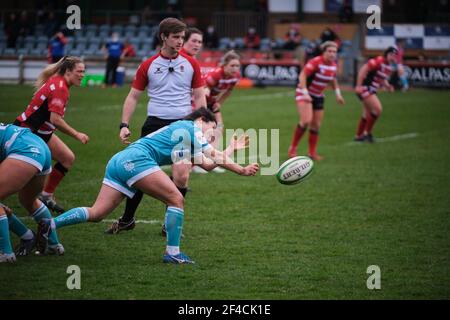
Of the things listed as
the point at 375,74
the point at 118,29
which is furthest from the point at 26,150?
the point at 118,29

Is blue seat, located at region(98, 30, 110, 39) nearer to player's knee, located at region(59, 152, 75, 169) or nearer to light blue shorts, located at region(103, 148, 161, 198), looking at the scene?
player's knee, located at region(59, 152, 75, 169)

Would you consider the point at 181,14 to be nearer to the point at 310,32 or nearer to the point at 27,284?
the point at 310,32

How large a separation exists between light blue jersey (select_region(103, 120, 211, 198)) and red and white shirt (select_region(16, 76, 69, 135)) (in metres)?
1.67

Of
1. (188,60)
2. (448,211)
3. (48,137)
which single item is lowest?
(448,211)

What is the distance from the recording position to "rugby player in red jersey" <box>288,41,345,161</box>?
50.3 ft

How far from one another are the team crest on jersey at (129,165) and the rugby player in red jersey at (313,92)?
8185 millimetres

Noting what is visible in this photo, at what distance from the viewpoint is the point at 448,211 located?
35.3 ft

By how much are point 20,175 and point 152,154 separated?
49.0 inches

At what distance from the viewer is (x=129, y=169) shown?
24.5ft

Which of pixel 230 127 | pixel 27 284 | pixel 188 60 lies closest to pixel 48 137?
pixel 188 60

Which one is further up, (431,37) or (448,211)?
(431,37)

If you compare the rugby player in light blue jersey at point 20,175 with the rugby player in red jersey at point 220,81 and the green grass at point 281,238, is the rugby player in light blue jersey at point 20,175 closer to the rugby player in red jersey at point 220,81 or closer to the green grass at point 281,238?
the green grass at point 281,238

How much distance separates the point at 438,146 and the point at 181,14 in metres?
20.5
